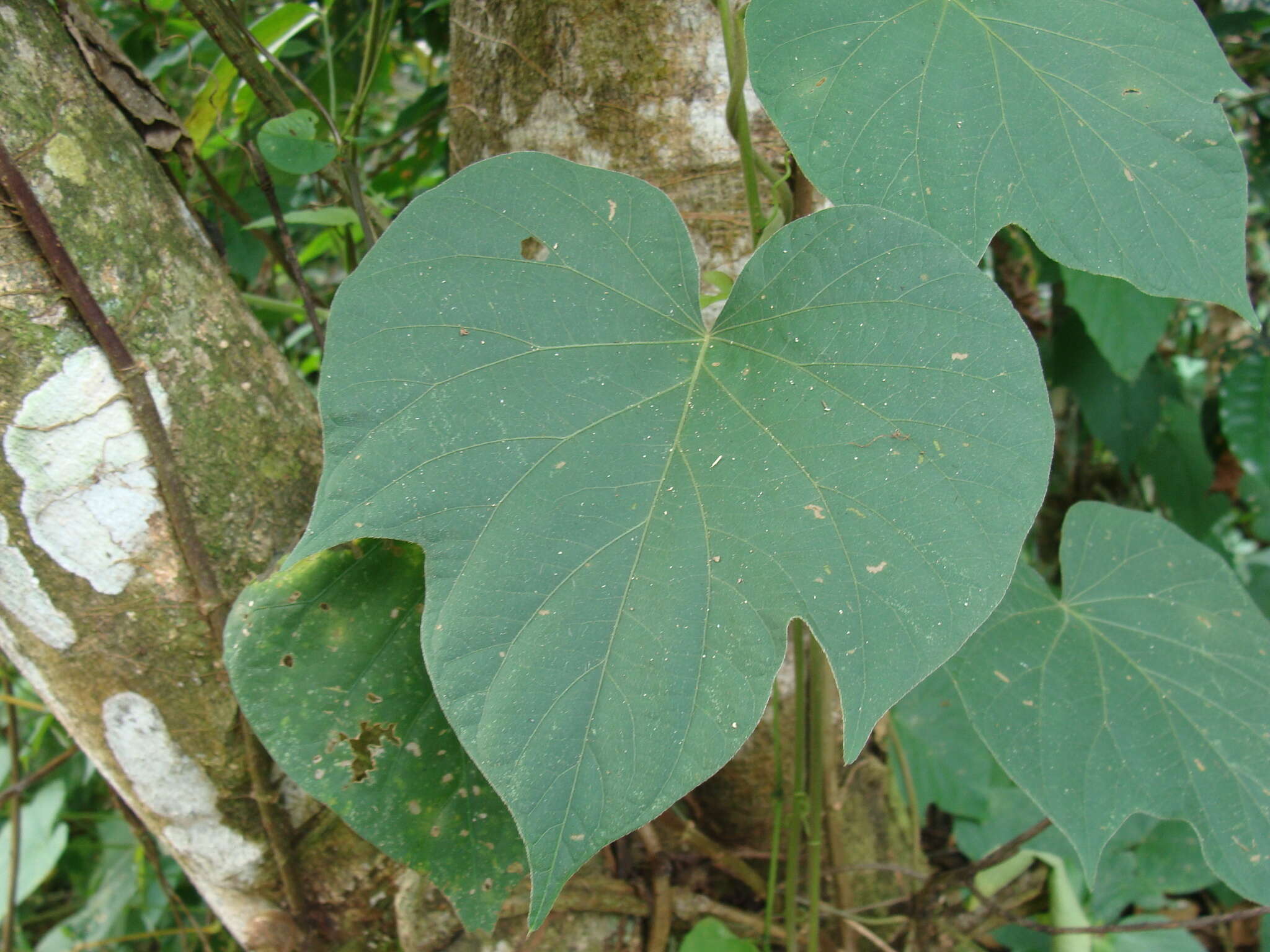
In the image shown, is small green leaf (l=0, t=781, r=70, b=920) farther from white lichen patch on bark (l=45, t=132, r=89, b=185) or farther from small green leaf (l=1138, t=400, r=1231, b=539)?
small green leaf (l=1138, t=400, r=1231, b=539)

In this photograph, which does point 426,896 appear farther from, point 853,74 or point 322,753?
point 853,74

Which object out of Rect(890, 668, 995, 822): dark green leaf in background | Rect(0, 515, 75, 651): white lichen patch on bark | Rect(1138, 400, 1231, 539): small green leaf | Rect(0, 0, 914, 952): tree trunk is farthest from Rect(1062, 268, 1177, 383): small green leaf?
Rect(0, 515, 75, 651): white lichen patch on bark

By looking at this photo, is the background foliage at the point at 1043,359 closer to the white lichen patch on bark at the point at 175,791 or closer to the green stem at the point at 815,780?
the green stem at the point at 815,780

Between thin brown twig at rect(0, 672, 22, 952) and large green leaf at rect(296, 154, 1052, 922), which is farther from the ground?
large green leaf at rect(296, 154, 1052, 922)

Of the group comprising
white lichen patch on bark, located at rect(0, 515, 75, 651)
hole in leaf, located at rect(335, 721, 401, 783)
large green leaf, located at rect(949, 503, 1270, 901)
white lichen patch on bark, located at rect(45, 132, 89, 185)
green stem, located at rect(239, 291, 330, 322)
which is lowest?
large green leaf, located at rect(949, 503, 1270, 901)

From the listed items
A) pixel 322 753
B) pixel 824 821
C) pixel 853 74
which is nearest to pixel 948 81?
pixel 853 74

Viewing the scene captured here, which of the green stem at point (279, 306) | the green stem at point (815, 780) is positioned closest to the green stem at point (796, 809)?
the green stem at point (815, 780)
